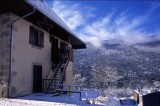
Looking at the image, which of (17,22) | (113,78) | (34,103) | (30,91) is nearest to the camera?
(34,103)

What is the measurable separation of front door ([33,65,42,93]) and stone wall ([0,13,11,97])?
236cm

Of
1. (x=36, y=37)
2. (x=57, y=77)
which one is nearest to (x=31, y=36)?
(x=36, y=37)

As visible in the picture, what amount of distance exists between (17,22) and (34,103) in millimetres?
4482

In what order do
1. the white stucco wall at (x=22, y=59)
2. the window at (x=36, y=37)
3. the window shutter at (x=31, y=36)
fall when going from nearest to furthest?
the white stucco wall at (x=22, y=59), the window shutter at (x=31, y=36), the window at (x=36, y=37)

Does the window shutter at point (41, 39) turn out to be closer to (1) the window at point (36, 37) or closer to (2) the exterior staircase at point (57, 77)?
(1) the window at point (36, 37)

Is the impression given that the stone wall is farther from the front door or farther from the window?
the front door

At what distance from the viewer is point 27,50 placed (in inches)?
440

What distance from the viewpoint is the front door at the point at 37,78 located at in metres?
12.0

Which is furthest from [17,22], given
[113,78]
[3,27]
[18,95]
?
[113,78]

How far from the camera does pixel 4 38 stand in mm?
9992

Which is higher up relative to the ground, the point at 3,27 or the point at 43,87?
the point at 3,27

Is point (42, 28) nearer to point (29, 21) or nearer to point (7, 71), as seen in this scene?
point (29, 21)

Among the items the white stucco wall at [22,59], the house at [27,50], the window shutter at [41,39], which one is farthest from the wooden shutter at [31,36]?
the window shutter at [41,39]

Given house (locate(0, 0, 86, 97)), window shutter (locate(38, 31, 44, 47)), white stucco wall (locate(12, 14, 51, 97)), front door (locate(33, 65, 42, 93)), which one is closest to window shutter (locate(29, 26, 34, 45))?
house (locate(0, 0, 86, 97))
